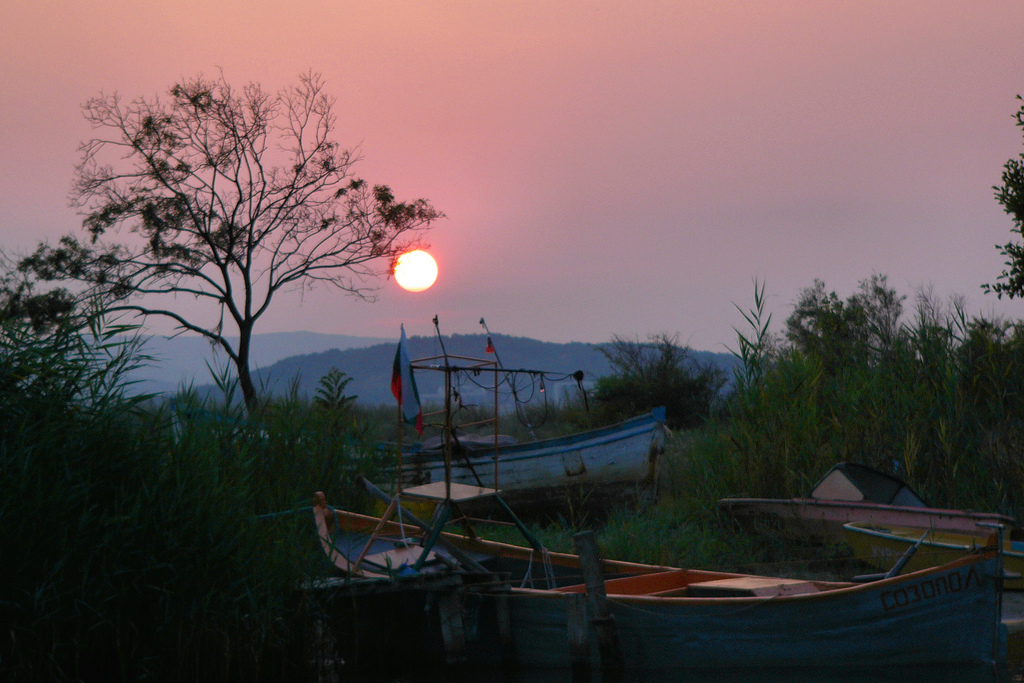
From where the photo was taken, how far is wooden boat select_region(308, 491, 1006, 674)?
7.07 m

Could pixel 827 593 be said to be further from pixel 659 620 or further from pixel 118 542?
pixel 118 542

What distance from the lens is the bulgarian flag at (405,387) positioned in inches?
313

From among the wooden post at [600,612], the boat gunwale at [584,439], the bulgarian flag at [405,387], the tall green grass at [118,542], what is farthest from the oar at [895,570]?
the boat gunwale at [584,439]

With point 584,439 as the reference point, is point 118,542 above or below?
below

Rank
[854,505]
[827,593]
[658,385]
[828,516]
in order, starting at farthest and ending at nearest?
[658,385], [828,516], [854,505], [827,593]

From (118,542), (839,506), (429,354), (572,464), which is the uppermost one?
(429,354)

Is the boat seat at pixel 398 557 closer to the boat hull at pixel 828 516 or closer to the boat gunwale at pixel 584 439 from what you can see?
the boat hull at pixel 828 516

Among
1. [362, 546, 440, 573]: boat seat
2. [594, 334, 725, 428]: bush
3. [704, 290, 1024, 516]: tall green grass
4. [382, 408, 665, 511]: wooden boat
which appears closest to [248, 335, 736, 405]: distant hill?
[594, 334, 725, 428]: bush

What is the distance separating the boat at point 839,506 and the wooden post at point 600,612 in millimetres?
4306

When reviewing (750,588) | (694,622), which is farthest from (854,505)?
(694,622)

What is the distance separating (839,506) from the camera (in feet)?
34.8

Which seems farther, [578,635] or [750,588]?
[750,588]

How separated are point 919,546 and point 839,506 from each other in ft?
6.72

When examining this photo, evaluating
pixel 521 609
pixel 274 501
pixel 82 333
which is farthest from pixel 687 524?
pixel 82 333
